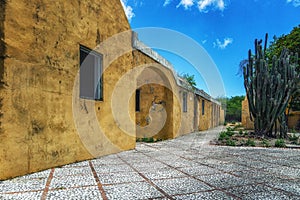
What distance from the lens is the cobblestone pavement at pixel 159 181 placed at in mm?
2410

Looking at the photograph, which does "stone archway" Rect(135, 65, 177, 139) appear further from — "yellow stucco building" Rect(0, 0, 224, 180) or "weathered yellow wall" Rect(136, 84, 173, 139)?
"yellow stucco building" Rect(0, 0, 224, 180)

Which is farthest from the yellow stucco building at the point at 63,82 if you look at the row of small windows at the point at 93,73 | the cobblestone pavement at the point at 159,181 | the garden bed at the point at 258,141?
the garden bed at the point at 258,141

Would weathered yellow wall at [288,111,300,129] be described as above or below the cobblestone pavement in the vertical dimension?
above

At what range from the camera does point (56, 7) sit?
3637 millimetres

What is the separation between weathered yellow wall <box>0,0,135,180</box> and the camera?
290cm

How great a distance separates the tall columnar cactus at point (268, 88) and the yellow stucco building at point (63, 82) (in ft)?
17.0

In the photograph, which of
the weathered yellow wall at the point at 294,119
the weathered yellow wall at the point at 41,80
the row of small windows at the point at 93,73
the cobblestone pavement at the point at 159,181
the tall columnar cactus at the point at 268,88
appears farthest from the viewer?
the weathered yellow wall at the point at 294,119

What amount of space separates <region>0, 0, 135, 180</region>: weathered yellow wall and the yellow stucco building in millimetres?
12

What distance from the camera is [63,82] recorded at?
3.76m

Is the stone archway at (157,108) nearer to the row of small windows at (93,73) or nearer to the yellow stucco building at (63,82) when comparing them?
the yellow stucco building at (63,82)

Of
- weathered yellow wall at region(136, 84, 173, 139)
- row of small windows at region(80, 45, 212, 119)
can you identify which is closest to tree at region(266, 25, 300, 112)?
weathered yellow wall at region(136, 84, 173, 139)

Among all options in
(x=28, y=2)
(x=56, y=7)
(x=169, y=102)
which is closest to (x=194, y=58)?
(x=169, y=102)

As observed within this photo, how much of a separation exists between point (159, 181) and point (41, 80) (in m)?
2.28

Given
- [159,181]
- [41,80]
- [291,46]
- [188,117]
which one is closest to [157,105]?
[188,117]
